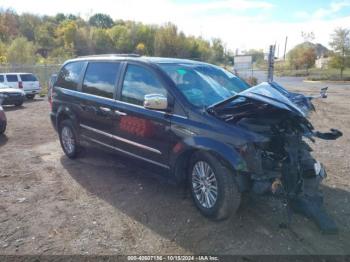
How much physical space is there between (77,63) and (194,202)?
343 cm

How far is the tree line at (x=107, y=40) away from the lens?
175 ft

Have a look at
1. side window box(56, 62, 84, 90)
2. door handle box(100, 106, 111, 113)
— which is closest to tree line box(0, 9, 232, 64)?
side window box(56, 62, 84, 90)

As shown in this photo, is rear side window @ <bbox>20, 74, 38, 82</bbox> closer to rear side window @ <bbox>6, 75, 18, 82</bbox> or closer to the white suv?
the white suv

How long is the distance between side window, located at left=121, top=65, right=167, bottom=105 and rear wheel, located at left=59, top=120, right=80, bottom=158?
1741 millimetres

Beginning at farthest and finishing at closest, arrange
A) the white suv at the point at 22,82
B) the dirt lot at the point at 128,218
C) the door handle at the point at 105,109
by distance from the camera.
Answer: the white suv at the point at 22,82 < the door handle at the point at 105,109 < the dirt lot at the point at 128,218

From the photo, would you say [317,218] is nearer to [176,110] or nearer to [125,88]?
[176,110]

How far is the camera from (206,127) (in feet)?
12.7

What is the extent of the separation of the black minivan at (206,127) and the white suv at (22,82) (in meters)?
15.8

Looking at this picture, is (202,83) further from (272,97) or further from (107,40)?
(107,40)

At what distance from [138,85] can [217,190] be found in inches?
71.7

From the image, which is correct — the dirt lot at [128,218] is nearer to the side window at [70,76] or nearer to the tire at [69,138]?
the tire at [69,138]

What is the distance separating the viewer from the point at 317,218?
3.77 meters

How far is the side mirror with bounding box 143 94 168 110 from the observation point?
4.02m

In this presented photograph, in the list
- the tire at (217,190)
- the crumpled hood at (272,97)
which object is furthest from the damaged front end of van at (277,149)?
the tire at (217,190)
